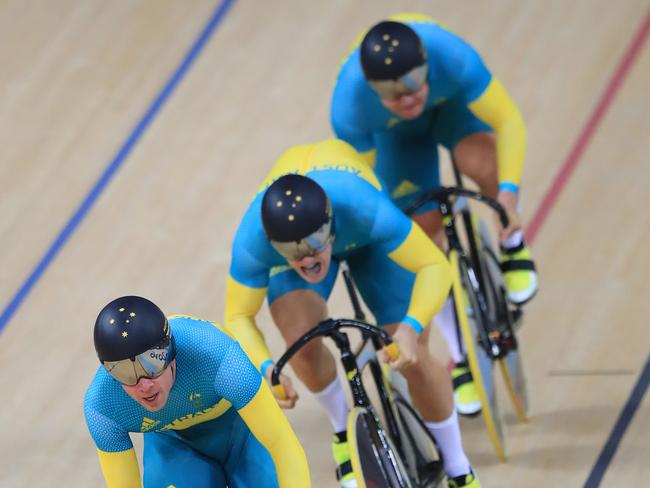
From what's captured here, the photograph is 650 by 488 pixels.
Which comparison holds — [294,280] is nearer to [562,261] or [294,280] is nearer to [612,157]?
[562,261]

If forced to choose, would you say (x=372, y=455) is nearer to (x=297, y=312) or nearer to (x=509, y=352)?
(x=297, y=312)

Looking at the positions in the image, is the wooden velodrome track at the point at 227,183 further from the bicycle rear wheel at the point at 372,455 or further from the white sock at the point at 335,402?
the bicycle rear wheel at the point at 372,455

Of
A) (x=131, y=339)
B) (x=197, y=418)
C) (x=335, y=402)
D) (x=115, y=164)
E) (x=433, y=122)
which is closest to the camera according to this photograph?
(x=131, y=339)

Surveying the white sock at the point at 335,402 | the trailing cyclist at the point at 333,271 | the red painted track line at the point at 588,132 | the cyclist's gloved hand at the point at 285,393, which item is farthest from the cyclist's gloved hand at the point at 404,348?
the red painted track line at the point at 588,132

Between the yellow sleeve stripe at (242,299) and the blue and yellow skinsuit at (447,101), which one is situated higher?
the blue and yellow skinsuit at (447,101)

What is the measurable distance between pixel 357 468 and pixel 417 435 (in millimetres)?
569

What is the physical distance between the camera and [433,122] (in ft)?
16.3

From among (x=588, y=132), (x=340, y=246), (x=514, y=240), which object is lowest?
(x=340, y=246)

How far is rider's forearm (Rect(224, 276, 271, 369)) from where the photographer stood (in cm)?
403

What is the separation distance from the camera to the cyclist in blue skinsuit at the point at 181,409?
320 cm

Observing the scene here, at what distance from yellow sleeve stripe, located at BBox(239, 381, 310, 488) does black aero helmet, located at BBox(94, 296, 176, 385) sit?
280mm

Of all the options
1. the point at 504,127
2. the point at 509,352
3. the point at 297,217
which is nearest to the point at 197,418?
the point at 297,217

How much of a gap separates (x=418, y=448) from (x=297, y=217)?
96 centimetres

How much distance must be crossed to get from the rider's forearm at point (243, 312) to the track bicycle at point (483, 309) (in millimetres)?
682
